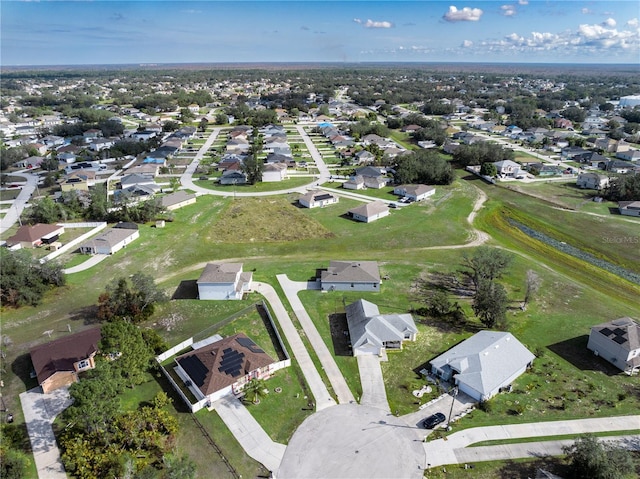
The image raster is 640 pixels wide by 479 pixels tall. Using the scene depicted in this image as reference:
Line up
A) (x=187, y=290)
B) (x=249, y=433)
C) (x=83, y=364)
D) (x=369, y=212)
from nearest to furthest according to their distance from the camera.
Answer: (x=249, y=433) → (x=83, y=364) → (x=187, y=290) → (x=369, y=212)

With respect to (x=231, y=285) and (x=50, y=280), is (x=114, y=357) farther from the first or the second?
(x=50, y=280)

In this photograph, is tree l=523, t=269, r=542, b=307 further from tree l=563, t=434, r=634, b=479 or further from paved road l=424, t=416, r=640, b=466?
tree l=563, t=434, r=634, b=479

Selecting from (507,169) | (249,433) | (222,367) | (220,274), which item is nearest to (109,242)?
(220,274)

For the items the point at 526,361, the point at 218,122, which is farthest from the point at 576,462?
the point at 218,122

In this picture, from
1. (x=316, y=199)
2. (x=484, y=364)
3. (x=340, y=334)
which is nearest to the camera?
(x=484, y=364)

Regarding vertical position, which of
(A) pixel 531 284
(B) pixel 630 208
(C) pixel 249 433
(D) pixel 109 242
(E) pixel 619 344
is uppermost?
(B) pixel 630 208

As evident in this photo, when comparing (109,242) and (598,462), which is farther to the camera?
(109,242)

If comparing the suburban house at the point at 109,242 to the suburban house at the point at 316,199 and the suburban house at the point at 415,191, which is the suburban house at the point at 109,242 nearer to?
the suburban house at the point at 316,199

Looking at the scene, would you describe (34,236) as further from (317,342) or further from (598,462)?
(598,462)
